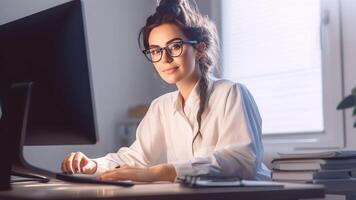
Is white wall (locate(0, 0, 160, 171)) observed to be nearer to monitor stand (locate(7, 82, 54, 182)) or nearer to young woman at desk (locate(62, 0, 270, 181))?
young woman at desk (locate(62, 0, 270, 181))

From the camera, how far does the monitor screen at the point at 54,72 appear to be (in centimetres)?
120

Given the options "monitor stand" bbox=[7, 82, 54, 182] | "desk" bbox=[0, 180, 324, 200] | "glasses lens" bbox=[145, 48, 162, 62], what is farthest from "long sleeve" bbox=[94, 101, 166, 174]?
"desk" bbox=[0, 180, 324, 200]

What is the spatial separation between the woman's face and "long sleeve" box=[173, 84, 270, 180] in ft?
0.45

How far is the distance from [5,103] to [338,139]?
4.64ft

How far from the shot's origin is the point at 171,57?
1514 millimetres

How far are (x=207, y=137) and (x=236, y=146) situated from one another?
0.18 meters

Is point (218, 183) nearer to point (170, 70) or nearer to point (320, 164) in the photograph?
point (170, 70)

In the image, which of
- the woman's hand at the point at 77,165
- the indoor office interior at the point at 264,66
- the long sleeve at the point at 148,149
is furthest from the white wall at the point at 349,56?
the woman's hand at the point at 77,165

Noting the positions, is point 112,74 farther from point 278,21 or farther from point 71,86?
point 71,86

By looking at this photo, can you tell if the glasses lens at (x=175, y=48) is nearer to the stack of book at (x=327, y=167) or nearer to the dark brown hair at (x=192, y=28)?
the dark brown hair at (x=192, y=28)

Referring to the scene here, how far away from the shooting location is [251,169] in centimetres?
134

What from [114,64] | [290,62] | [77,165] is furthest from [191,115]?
[114,64]

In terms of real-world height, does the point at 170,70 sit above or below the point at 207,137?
above

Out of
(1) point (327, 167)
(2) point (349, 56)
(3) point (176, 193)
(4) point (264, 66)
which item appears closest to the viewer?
(3) point (176, 193)
